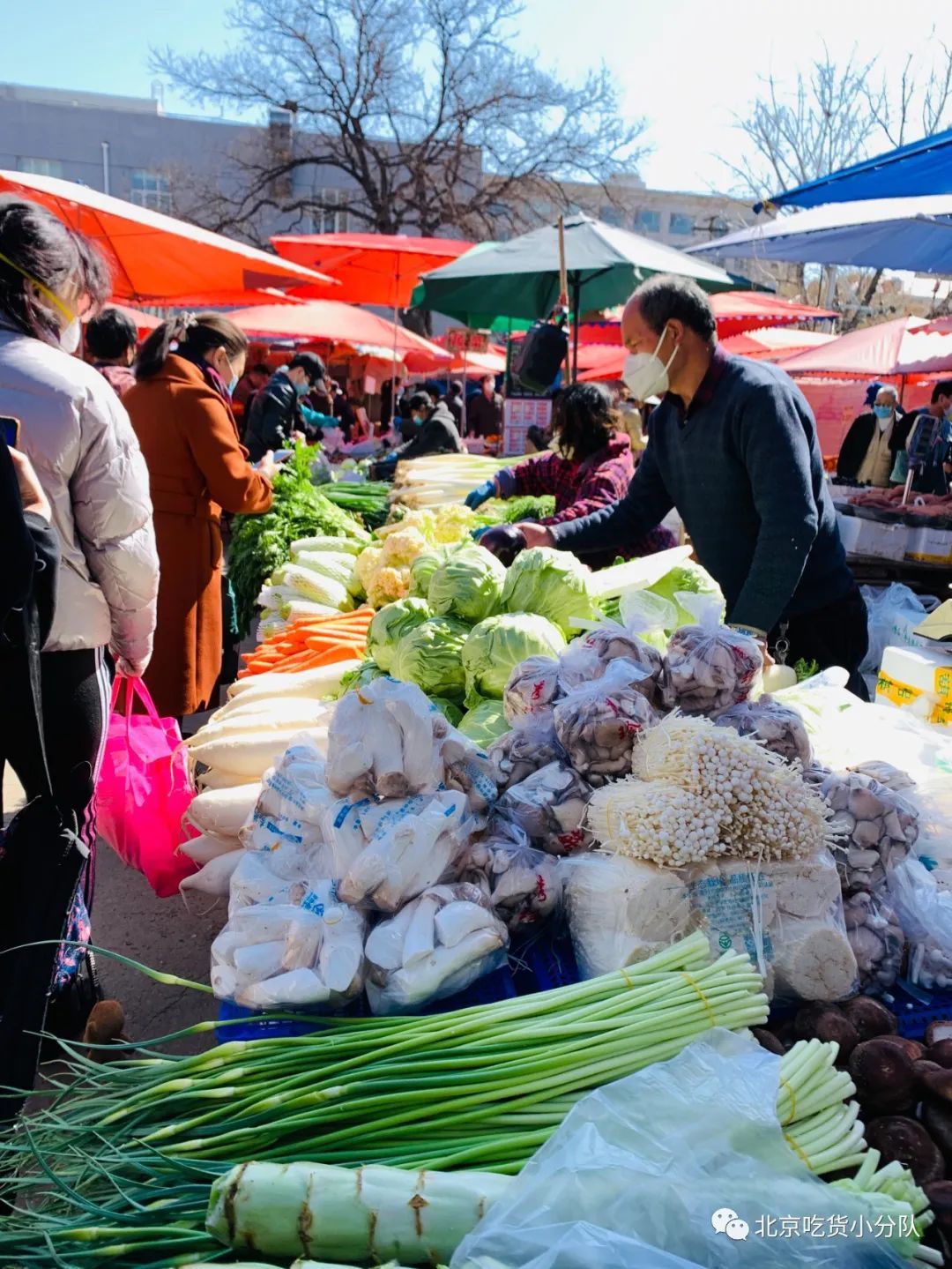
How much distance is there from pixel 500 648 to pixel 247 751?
0.83 meters

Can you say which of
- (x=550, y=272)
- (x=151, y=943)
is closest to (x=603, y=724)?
(x=151, y=943)

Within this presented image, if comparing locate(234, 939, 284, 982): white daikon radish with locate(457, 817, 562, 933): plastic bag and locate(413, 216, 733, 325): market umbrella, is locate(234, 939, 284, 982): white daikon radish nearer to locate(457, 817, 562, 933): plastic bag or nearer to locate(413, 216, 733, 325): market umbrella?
locate(457, 817, 562, 933): plastic bag

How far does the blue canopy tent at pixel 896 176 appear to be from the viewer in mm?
4496

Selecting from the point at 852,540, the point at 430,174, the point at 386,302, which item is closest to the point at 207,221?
the point at 430,174

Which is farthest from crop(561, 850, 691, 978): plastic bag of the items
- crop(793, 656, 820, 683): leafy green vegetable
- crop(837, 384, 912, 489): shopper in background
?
crop(837, 384, 912, 489): shopper in background

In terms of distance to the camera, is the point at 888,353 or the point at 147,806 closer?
the point at 147,806

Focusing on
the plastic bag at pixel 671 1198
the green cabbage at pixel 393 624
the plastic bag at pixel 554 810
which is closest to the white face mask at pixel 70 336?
the green cabbage at pixel 393 624

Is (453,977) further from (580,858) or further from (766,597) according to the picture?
(766,597)

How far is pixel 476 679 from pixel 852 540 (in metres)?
4.92

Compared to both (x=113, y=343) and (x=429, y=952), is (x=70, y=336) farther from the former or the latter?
(x=113, y=343)

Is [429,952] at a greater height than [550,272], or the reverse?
[550,272]

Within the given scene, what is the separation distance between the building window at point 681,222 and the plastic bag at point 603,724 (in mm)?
53045

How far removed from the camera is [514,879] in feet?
5.50

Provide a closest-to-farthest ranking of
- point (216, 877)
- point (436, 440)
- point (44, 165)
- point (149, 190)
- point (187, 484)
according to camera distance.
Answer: point (216, 877) < point (187, 484) < point (436, 440) < point (44, 165) < point (149, 190)
